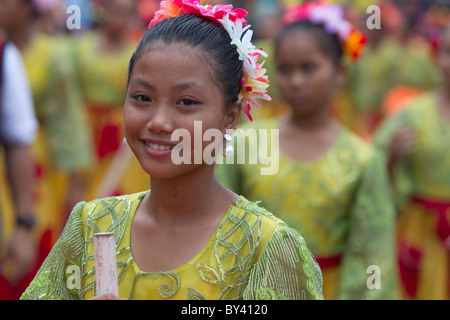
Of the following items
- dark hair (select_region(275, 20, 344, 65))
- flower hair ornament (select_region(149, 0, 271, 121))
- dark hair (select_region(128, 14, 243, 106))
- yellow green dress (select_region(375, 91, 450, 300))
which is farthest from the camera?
yellow green dress (select_region(375, 91, 450, 300))

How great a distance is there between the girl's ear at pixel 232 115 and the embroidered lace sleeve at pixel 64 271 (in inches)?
21.8

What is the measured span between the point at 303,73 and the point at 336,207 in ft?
2.46

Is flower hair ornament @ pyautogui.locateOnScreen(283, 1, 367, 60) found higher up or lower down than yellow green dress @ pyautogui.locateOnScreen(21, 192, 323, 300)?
higher up

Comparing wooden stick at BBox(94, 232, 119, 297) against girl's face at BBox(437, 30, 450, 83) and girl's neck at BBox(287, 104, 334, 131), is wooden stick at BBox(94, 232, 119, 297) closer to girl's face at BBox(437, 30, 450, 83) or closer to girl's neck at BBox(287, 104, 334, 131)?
girl's neck at BBox(287, 104, 334, 131)

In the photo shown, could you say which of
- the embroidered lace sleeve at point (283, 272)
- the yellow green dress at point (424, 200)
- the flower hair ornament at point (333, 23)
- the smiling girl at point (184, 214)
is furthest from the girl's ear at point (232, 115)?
the yellow green dress at point (424, 200)

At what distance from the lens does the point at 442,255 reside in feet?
19.1

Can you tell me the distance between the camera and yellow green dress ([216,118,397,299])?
453 cm

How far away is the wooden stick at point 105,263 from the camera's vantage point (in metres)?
2.37

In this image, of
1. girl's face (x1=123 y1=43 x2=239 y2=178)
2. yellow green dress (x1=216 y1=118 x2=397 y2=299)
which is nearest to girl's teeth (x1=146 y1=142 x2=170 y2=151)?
girl's face (x1=123 y1=43 x2=239 y2=178)

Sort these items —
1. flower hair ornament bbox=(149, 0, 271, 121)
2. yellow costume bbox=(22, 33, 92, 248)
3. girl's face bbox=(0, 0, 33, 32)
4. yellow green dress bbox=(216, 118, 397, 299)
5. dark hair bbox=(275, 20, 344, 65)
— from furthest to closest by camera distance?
yellow costume bbox=(22, 33, 92, 248), girl's face bbox=(0, 0, 33, 32), dark hair bbox=(275, 20, 344, 65), yellow green dress bbox=(216, 118, 397, 299), flower hair ornament bbox=(149, 0, 271, 121)

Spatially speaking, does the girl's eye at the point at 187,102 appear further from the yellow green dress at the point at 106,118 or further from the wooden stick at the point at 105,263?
the yellow green dress at the point at 106,118

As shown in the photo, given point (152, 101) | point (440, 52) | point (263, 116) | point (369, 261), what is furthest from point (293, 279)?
point (263, 116)

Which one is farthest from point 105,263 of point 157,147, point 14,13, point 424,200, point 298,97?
point 424,200

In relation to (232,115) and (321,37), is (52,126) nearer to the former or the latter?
(321,37)
